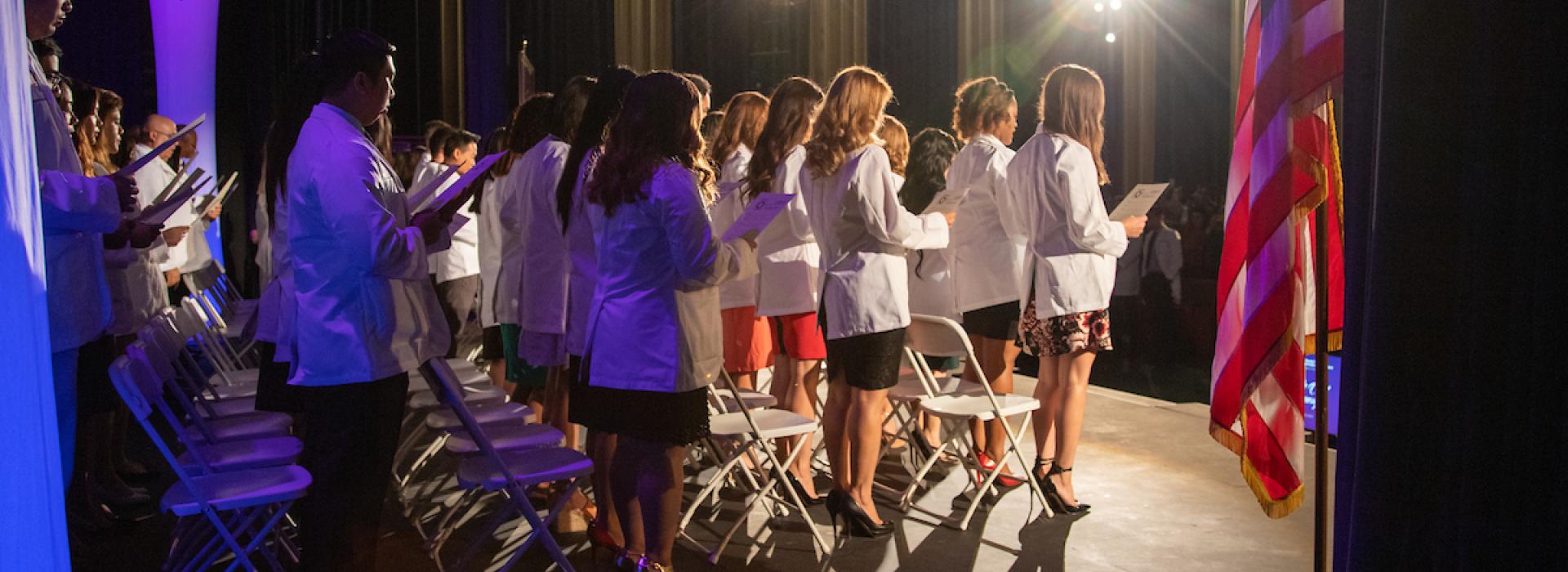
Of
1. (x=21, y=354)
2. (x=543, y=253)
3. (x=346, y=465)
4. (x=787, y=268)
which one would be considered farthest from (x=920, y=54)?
(x=21, y=354)

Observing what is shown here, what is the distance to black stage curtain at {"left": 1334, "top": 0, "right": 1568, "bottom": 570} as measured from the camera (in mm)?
1482

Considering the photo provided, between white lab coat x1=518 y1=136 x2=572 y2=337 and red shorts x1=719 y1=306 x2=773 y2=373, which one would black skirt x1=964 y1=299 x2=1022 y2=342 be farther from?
white lab coat x1=518 y1=136 x2=572 y2=337

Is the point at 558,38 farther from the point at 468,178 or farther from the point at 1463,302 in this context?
the point at 1463,302

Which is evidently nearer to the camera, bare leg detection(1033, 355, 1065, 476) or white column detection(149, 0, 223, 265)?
bare leg detection(1033, 355, 1065, 476)

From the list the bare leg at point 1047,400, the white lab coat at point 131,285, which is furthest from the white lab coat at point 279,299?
the bare leg at point 1047,400

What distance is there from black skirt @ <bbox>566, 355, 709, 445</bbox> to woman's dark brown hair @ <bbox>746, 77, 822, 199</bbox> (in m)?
1.29

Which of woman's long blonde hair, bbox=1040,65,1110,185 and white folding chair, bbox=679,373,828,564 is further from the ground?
woman's long blonde hair, bbox=1040,65,1110,185

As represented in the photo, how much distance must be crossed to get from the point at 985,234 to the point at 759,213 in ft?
6.79

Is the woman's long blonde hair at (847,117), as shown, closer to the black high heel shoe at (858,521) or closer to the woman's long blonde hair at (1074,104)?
the woman's long blonde hair at (1074,104)

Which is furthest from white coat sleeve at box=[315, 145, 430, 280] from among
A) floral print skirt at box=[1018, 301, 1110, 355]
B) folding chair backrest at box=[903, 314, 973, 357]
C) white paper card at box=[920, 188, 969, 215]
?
floral print skirt at box=[1018, 301, 1110, 355]

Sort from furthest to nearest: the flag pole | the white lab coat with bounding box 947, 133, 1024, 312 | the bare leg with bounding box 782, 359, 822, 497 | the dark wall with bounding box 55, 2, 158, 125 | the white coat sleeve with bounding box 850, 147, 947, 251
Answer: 1. the dark wall with bounding box 55, 2, 158, 125
2. the white lab coat with bounding box 947, 133, 1024, 312
3. the bare leg with bounding box 782, 359, 822, 497
4. the white coat sleeve with bounding box 850, 147, 947, 251
5. the flag pole

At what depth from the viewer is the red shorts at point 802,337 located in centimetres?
450

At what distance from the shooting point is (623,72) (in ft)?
11.2

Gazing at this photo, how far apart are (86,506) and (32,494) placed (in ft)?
11.1
